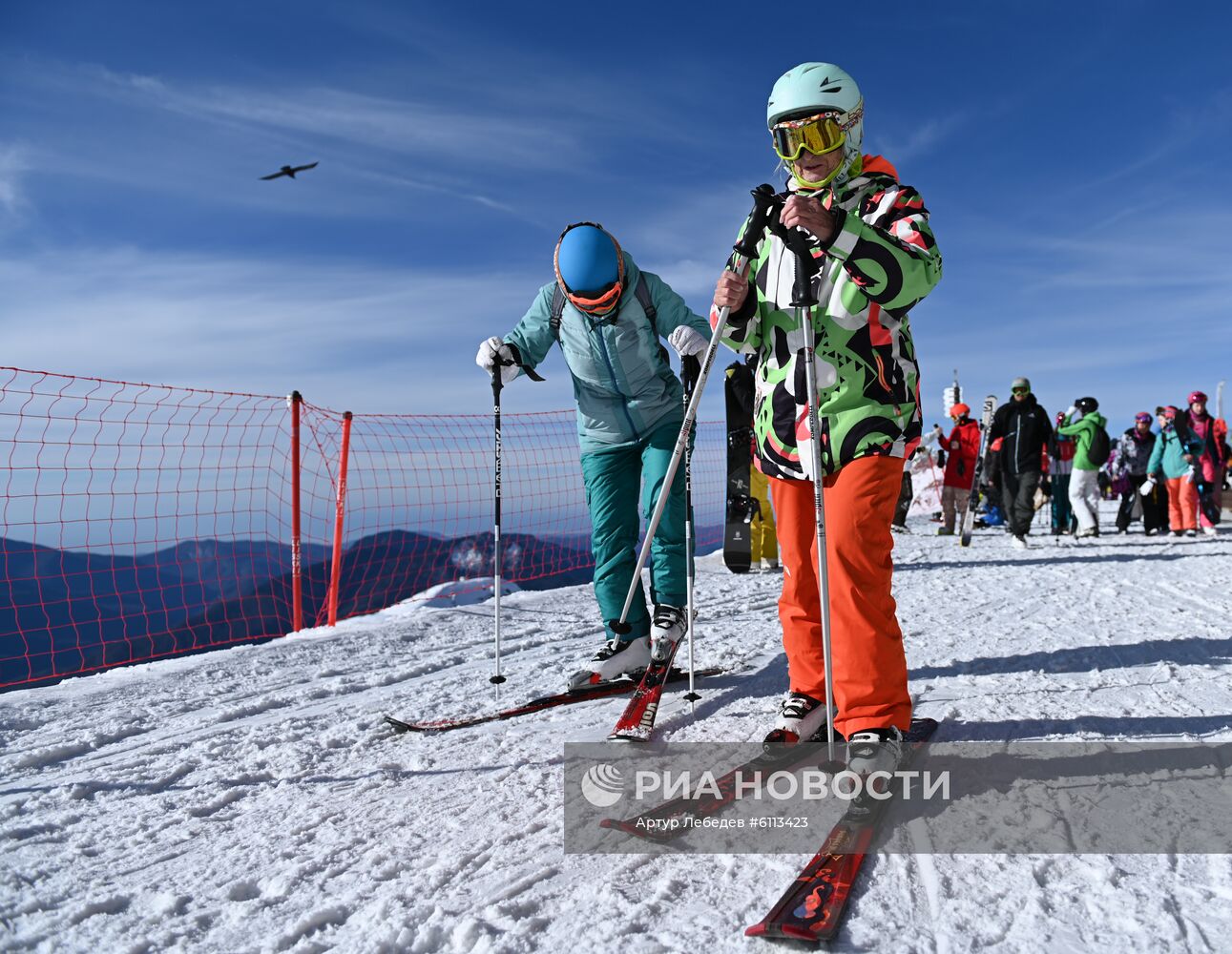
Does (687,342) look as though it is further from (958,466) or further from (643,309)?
(958,466)

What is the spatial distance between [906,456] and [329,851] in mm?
2030

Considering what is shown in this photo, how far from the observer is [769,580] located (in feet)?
24.0

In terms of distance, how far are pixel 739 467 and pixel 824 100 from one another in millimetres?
1529

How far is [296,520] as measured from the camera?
20.0ft

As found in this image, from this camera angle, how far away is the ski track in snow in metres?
1.60

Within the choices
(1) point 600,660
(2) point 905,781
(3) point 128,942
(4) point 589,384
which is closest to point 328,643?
(1) point 600,660

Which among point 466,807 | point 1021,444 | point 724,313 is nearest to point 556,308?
point 724,313

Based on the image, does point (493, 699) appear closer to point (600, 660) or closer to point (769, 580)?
point (600, 660)

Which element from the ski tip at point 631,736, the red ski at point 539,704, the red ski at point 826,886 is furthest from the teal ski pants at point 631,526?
the red ski at point 826,886

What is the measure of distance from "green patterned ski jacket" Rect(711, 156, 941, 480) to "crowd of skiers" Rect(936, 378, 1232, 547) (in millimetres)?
8456

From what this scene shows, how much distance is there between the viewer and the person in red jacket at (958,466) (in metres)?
11.7

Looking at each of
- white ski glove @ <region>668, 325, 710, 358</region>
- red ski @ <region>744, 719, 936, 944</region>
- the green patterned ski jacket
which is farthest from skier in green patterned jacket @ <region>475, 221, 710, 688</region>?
red ski @ <region>744, 719, 936, 944</region>

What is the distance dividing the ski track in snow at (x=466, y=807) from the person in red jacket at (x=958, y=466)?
6763 mm

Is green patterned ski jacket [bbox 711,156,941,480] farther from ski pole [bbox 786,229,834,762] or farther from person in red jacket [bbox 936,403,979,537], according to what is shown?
person in red jacket [bbox 936,403,979,537]
